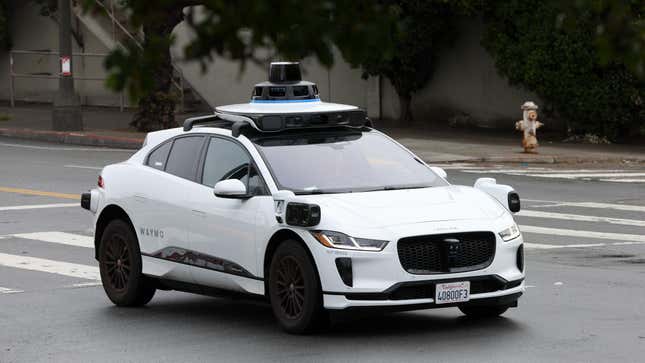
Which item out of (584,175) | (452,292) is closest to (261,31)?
(452,292)

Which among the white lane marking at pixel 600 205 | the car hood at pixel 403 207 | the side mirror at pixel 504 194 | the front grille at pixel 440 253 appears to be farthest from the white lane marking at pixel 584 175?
the front grille at pixel 440 253

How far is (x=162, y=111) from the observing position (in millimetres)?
31484

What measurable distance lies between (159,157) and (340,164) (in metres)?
1.71

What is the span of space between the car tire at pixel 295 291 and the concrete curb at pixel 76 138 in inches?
754

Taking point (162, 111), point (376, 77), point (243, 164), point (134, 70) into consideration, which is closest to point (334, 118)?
point (243, 164)

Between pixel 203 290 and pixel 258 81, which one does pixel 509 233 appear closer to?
pixel 203 290

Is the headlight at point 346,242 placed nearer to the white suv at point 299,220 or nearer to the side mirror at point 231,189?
the white suv at point 299,220

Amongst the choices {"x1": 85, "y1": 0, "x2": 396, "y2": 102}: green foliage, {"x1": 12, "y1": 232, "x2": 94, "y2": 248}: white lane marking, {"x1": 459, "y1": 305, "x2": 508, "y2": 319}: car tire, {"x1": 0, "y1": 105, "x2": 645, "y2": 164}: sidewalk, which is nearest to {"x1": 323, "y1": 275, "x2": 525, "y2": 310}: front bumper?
{"x1": 459, "y1": 305, "x2": 508, "y2": 319}: car tire

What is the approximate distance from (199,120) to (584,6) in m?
7.17

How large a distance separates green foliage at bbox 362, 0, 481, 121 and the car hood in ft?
67.8

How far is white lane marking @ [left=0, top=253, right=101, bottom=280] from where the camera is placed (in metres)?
13.6

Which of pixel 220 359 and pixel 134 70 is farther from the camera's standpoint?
pixel 220 359

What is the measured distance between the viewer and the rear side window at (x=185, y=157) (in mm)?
11398

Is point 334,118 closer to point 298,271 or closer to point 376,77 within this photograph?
point 298,271
